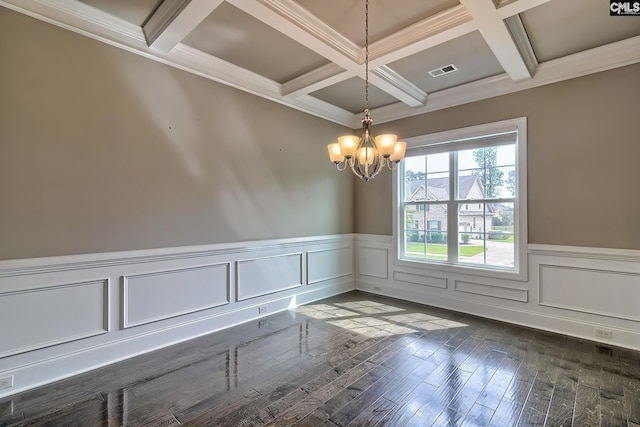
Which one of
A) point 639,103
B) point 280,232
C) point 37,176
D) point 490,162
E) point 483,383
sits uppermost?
point 639,103

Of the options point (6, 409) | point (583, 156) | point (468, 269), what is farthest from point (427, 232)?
point (6, 409)

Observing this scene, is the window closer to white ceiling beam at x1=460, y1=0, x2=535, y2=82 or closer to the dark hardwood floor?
white ceiling beam at x1=460, y1=0, x2=535, y2=82

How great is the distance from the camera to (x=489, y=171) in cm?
403

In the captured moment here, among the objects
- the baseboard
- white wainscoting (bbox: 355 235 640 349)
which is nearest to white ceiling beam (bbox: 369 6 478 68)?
white wainscoting (bbox: 355 235 640 349)

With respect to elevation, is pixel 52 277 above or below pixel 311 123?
below

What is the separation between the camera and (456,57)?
10.9ft

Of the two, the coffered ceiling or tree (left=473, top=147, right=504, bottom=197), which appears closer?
the coffered ceiling

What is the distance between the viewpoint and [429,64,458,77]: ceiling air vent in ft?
11.6

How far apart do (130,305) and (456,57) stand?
4.16 m

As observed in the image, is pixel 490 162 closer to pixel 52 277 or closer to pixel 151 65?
pixel 151 65

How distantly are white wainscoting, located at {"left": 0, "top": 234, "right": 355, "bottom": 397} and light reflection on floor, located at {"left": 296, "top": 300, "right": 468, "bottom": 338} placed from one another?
55 centimetres

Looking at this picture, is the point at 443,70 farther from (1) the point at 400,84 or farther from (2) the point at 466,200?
(2) the point at 466,200

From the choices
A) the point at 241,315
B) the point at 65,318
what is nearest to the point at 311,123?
the point at 241,315

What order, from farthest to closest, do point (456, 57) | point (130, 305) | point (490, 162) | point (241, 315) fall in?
point (490, 162) < point (241, 315) < point (456, 57) < point (130, 305)
